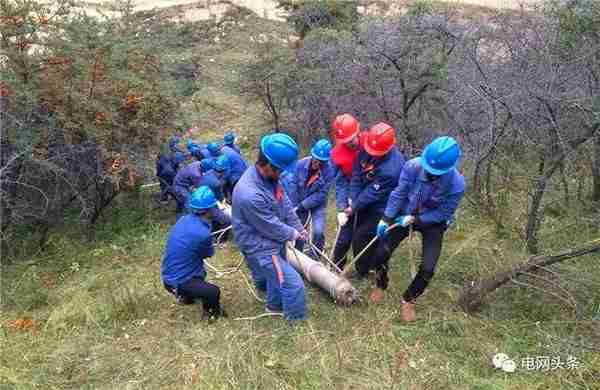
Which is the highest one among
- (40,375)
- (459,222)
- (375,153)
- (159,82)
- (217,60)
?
(375,153)

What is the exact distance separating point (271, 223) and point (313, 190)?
64.2 inches

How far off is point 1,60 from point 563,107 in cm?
722

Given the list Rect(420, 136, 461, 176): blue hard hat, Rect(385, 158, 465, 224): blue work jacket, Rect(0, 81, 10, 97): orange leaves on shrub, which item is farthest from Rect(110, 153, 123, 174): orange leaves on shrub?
Rect(420, 136, 461, 176): blue hard hat

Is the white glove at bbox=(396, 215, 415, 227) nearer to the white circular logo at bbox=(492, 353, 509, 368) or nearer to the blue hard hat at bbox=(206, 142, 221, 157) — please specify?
the white circular logo at bbox=(492, 353, 509, 368)

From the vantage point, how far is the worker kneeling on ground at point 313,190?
5395 mm

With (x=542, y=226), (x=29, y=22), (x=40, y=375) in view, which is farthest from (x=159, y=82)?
(x=542, y=226)

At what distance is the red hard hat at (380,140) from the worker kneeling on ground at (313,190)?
75 cm

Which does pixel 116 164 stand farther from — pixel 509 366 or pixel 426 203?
pixel 509 366

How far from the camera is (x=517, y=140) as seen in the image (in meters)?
6.79

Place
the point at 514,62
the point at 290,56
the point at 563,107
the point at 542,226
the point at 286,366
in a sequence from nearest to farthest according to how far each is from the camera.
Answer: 1. the point at 286,366
2. the point at 563,107
3. the point at 542,226
4. the point at 514,62
5. the point at 290,56

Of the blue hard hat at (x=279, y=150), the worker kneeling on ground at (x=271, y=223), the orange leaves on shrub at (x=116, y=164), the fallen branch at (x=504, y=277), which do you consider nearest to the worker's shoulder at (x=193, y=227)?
the worker kneeling on ground at (x=271, y=223)

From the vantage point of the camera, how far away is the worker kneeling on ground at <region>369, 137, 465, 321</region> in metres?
3.91

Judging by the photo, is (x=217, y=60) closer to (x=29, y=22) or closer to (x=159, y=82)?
(x=159, y=82)

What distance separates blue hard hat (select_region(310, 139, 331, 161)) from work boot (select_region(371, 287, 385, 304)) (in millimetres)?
1476
